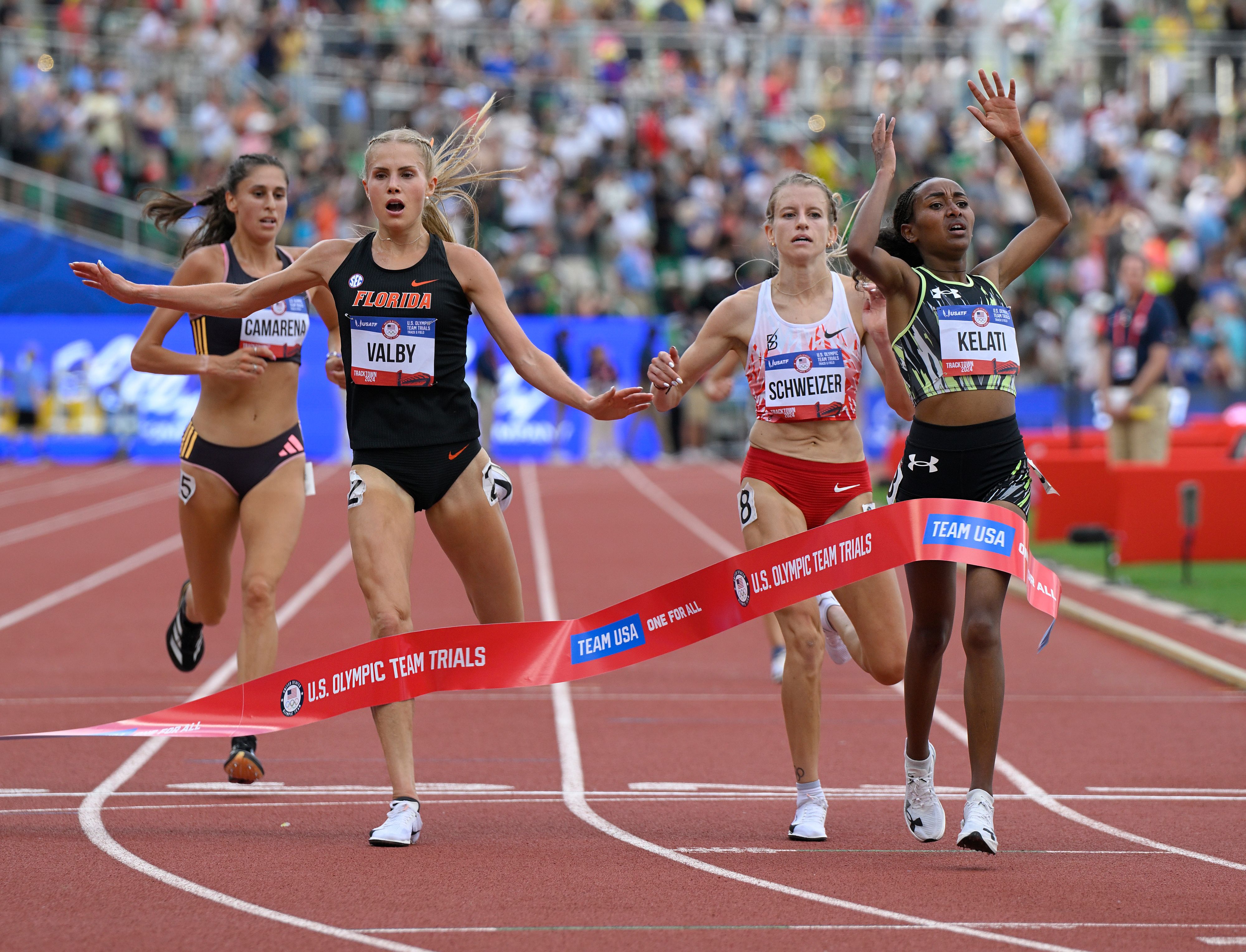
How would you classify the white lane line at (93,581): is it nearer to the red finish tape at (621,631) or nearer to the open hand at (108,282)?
the red finish tape at (621,631)

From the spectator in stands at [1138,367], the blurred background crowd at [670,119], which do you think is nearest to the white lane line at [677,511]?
the blurred background crowd at [670,119]

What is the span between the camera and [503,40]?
29.8 m

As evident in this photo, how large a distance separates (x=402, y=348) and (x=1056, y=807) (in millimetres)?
3014

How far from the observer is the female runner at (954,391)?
212 inches

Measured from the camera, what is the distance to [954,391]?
5.46 m

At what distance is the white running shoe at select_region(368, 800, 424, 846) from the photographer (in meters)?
5.39

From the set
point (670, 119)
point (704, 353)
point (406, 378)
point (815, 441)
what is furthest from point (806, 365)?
point (670, 119)

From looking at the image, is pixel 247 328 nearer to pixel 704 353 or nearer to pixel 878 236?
pixel 704 353

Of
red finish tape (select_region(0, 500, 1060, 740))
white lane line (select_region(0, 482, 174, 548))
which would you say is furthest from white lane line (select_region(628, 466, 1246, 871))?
white lane line (select_region(0, 482, 174, 548))

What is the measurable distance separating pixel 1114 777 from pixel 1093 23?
93.3 ft

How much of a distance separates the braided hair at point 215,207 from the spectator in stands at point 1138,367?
26.0 ft

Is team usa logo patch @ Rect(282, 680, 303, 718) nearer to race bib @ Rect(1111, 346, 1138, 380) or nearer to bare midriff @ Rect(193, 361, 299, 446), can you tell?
bare midriff @ Rect(193, 361, 299, 446)

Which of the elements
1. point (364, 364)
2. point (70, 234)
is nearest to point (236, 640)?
point (364, 364)

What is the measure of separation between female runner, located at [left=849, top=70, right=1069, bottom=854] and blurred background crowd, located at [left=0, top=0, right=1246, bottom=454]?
1956 cm
